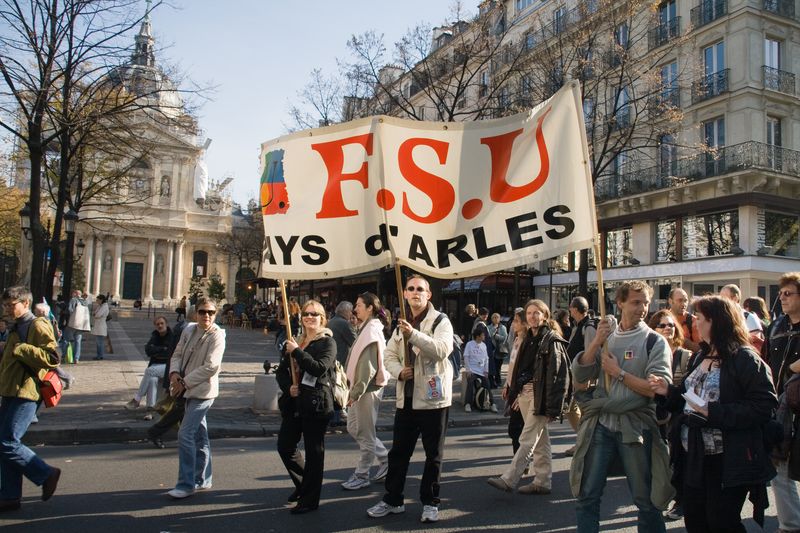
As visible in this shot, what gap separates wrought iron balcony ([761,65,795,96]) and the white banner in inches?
927

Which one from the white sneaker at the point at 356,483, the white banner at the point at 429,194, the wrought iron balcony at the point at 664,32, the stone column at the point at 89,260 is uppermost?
the wrought iron balcony at the point at 664,32

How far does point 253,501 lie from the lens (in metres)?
5.71

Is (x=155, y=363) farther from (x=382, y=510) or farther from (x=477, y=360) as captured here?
(x=382, y=510)

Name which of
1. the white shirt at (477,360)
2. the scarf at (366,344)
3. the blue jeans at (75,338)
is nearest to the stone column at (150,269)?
the blue jeans at (75,338)

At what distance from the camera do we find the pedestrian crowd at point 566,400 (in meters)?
3.62

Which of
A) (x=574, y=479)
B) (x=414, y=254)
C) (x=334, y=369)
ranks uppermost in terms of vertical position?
(x=414, y=254)

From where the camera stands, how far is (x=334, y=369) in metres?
5.64

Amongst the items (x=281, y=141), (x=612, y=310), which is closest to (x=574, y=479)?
(x=281, y=141)

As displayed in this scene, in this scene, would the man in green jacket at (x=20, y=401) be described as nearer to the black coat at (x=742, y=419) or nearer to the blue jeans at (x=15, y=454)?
the blue jeans at (x=15, y=454)

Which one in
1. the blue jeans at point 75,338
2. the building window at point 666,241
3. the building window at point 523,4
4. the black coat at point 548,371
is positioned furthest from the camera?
the building window at point 523,4

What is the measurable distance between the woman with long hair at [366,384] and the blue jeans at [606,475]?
238cm

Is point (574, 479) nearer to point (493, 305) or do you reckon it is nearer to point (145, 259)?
point (493, 305)

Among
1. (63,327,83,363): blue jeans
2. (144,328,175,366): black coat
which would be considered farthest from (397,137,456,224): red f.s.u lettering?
(63,327,83,363): blue jeans

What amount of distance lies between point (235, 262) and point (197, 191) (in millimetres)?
11662
